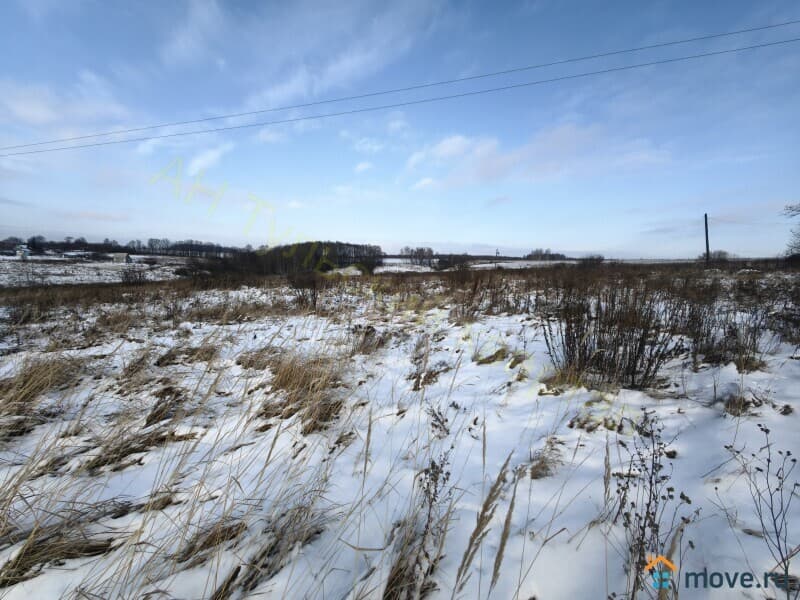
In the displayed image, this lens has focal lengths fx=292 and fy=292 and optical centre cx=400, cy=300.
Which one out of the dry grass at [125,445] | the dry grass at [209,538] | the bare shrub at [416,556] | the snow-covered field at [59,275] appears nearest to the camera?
the bare shrub at [416,556]

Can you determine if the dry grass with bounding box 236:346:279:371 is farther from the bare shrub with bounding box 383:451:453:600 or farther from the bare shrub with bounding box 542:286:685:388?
the bare shrub with bounding box 542:286:685:388

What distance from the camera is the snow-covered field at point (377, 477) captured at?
130 cm

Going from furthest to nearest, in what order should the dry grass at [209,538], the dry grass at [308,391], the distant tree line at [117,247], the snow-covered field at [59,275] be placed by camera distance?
the distant tree line at [117,247], the snow-covered field at [59,275], the dry grass at [308,391], the dry grass at [209,538]

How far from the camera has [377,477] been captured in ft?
6.49

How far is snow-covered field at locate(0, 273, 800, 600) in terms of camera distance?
1.30 meters

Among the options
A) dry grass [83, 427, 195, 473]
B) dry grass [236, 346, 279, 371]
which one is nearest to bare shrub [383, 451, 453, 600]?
dry grass [83, 427, 195, 473]

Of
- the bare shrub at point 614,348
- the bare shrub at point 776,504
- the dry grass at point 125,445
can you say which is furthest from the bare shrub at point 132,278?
the bare shrub at point 776,504

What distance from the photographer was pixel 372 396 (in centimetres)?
312

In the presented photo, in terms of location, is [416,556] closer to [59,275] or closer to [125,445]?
[125,445]

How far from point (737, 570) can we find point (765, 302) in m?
7.61

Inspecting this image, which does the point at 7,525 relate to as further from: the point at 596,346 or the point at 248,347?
the point at 596,346

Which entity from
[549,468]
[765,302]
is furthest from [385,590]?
[765,302]

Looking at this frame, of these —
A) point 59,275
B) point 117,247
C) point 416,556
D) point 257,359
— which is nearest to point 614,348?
point 416,556

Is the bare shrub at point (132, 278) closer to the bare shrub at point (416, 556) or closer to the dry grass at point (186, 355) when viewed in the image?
the dry grass at point (186, 355)
